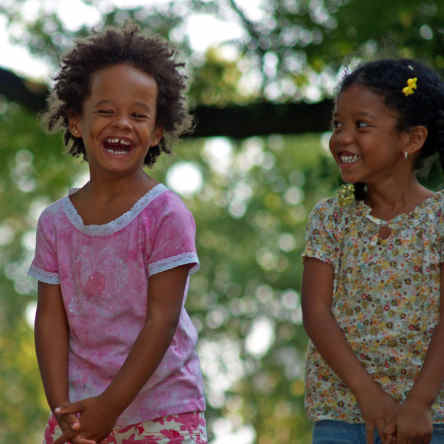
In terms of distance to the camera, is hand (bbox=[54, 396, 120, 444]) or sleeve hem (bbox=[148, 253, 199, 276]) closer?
hand (bbox=[54, 396, 120, 444])

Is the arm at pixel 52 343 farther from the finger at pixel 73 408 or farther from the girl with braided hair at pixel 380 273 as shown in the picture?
the girl with braided hair at pixel 380 273

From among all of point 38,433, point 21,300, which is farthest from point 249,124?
point 38,433

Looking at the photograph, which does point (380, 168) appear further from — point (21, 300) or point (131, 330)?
point (21, 300)

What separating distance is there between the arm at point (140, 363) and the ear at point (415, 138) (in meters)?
0.95

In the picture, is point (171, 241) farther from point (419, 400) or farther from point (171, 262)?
point (419, 400)

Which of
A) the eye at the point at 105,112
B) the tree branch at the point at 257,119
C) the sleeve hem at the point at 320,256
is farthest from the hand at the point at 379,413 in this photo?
the tree branch at the point at 257,119

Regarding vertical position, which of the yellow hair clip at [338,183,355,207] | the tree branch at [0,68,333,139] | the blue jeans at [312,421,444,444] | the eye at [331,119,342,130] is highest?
the tree branch at [0,68,333,139]

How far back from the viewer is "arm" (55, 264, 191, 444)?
2699 mm

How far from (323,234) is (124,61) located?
2.94 feet

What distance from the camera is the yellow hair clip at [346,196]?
3.20m

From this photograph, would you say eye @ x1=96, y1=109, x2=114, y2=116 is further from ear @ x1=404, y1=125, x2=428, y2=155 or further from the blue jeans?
the blue jeans

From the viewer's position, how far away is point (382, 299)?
9.68ft

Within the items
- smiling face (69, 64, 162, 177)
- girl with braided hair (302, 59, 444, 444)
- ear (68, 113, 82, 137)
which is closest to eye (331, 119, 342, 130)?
girl with braided hair (302, 59, 444, 444)

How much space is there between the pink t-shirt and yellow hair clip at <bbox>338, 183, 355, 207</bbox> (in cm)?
59
